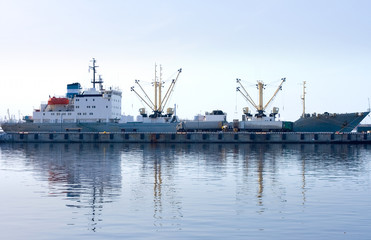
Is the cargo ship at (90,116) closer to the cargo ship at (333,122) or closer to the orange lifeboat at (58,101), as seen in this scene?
the orange lifeboat at (58,101)

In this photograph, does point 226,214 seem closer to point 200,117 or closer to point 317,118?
point 317,118

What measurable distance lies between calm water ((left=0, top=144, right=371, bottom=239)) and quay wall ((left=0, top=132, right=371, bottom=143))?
61.3 meters

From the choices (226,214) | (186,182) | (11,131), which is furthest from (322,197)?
(11,131)

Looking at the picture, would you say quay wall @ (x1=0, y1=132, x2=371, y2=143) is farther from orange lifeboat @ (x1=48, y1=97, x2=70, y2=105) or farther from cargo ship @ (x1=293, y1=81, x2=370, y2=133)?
orange lifeboat @ (x1=48, y1=97, x2=70, y2=105)

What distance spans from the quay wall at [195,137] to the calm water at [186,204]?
61296 millimetres

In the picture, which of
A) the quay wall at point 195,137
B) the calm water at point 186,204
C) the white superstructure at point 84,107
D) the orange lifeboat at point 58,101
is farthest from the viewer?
the orange lifeboat at point 58,101

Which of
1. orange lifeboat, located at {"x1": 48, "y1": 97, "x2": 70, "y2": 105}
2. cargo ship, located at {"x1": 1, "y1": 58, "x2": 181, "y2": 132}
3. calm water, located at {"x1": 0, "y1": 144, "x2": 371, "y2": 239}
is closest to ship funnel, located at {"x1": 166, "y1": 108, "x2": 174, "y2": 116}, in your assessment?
cargo ship, located at {"x1": 1, "y1": 58, "x2": 181, "y2": 132}

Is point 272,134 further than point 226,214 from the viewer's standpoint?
Yes

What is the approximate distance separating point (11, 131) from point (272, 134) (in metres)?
60.5

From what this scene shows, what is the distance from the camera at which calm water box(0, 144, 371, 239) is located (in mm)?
A: 21266

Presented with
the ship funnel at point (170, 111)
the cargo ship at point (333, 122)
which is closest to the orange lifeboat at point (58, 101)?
the ship funnel at point (170, 111)

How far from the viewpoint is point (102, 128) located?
377 feet

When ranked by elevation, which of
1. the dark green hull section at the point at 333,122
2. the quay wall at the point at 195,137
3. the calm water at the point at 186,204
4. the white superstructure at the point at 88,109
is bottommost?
the calm water at the point at 186,204

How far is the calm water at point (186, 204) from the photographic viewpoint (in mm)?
21266
